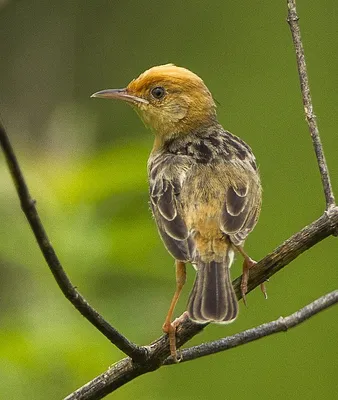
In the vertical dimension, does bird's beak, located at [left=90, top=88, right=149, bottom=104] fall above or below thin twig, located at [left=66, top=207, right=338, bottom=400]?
above

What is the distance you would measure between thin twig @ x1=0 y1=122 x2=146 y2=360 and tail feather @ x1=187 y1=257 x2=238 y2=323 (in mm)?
458

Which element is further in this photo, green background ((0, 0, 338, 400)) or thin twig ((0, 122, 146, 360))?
green background ((0, 0, 338, 400))

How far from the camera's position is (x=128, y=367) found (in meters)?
3.81

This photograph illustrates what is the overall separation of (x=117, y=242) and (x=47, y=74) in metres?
4.34

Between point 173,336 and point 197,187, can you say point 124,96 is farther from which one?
point 173,336

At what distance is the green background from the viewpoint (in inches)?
199

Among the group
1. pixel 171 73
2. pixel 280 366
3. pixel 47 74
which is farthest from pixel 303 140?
pixel 171 73

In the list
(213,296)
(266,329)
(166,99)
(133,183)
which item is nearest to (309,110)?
(213,296)

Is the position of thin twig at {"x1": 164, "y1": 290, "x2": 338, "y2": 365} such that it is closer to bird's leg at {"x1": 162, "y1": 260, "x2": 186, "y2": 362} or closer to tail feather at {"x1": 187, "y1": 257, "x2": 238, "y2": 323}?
bird's leg at {"x1": 162, "y1": 260, "x2": 186, "y2": 362}

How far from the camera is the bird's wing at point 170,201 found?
4.52m

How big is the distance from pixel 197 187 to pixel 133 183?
0.57 meters

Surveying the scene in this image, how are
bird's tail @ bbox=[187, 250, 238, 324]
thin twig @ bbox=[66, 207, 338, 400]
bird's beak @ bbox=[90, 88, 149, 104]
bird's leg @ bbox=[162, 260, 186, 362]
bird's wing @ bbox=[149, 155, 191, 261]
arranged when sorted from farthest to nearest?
bird's beak @ bbox=[90, 88, 149, 104], bird's wing @ bbox=[149, 155, 191, 261], bird's tail @ bbox=[187, 250, 238, 324], bird's leg @ bbox=[162, 260, 186, 362], thin twig @ bbox=[66, 207, 338, 400]

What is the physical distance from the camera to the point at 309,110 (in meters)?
4.12

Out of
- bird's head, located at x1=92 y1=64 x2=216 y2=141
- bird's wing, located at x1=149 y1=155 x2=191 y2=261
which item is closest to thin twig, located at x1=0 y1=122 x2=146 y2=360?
bird's wing, located at x1=149 y1=155 x2=191 y2=261
